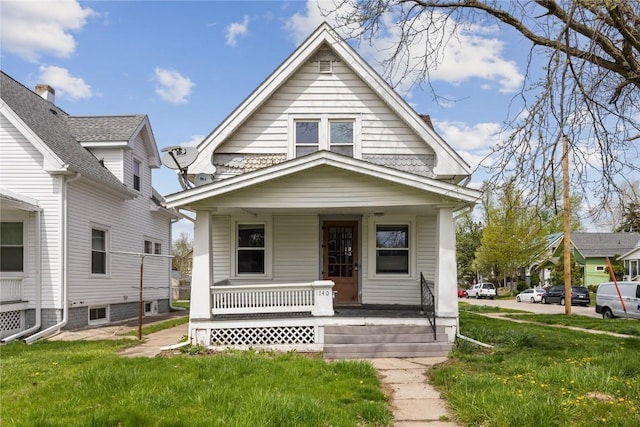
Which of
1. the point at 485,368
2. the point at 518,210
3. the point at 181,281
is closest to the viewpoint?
the point at 518,210

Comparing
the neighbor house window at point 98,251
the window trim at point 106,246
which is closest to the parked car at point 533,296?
the window trim at point 106,246

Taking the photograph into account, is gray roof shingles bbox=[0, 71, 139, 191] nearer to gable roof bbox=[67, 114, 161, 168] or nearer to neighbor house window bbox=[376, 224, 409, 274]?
gable roof bbox=[67, 114, 161, 168]

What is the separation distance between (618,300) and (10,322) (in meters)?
21.2

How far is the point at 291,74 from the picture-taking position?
12.1 m

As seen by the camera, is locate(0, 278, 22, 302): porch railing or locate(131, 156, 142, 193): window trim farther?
locate(131, 156, 142, 193): window trim

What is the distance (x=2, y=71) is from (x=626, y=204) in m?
16.7

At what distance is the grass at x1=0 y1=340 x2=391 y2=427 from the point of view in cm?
515

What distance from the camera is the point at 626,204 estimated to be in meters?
7.24

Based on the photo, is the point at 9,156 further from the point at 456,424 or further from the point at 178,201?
the point at 456,424

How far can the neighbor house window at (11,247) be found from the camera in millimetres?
13195

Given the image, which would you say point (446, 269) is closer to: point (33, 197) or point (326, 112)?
point (326, 112)

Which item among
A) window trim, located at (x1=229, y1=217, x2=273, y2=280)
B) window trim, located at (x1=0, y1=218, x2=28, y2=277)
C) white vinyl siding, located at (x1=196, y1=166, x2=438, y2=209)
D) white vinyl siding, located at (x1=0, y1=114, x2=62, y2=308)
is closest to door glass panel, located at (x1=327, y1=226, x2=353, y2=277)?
window trim, located at (x1=229, y1=217, x2=273, y2=280)

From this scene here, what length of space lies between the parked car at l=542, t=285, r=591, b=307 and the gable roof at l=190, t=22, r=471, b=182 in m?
25.7

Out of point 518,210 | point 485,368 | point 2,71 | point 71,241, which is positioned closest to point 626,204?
point 518,210
